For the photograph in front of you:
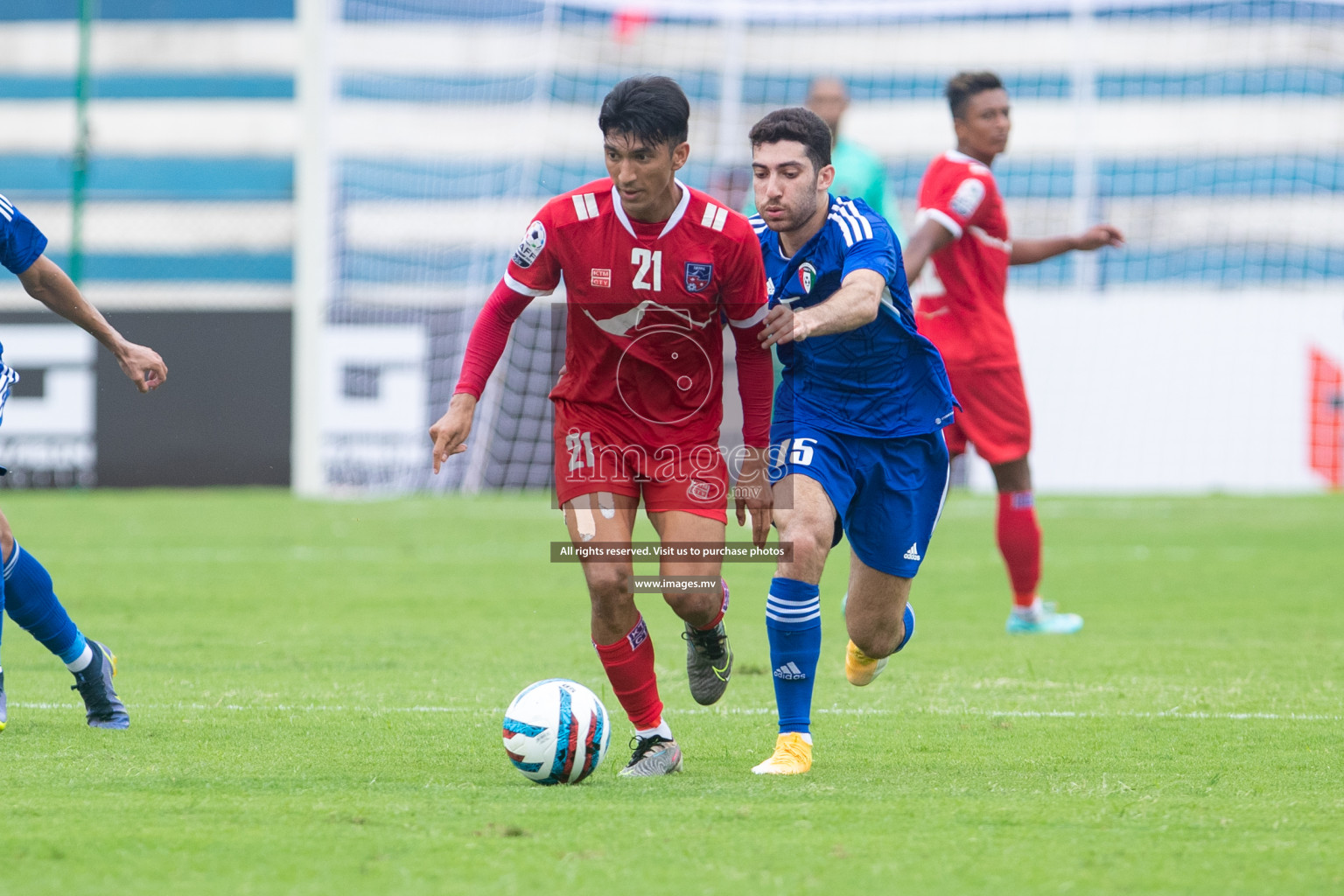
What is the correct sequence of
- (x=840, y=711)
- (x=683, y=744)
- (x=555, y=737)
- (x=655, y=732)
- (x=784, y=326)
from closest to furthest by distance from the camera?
(x=555, y=737) → (x=784, y=326) → (x=655, y=732) → (x=683, y=744) → (x=840, y=711)

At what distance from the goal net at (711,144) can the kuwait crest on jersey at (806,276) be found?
10005mm

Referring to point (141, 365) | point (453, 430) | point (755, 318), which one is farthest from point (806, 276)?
point (141, 365)

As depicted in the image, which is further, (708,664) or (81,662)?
(81,662)

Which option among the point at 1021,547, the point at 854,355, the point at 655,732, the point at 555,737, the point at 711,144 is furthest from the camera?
the point at 711,144

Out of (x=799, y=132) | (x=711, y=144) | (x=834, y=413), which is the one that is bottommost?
(x=834, y=413)

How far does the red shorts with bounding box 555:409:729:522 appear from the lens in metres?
4.75

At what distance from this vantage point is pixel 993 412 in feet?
25.8

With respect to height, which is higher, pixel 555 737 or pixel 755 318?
pixel 755 318

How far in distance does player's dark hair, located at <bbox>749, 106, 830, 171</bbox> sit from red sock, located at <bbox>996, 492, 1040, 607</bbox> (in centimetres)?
340

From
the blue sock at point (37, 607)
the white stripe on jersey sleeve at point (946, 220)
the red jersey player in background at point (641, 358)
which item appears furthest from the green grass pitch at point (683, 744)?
the white stripe on jersey sleeve at point (946, 220)

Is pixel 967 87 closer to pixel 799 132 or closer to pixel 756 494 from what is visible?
pixel 799 132

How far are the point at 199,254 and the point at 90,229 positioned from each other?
4.07 feet

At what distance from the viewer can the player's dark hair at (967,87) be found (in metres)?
7.82

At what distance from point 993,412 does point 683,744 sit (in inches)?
133
